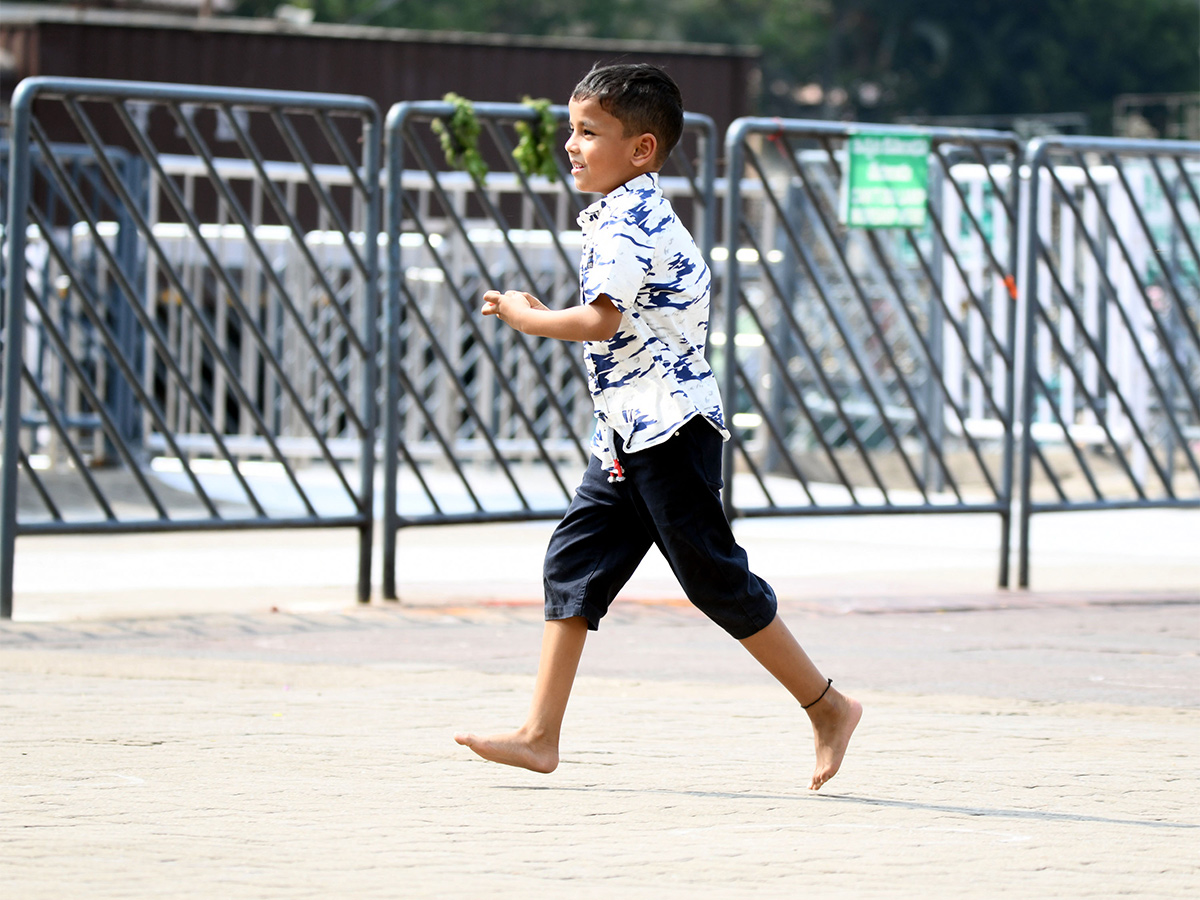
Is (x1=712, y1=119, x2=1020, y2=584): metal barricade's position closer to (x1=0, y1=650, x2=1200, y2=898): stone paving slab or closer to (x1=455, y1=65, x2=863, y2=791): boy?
(x1=0, y1=650, x2=1200, y2=898): stone paving slab

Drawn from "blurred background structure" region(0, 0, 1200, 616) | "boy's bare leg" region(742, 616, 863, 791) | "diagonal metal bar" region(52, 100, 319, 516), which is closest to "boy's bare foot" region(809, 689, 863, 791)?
"boy's bare leg" region(742, 616, 863, 791)

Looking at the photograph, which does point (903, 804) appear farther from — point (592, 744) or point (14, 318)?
point (14, 318)

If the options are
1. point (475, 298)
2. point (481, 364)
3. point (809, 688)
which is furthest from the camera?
point (475, 298)

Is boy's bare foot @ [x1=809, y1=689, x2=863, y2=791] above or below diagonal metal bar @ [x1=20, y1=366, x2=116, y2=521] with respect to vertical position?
above

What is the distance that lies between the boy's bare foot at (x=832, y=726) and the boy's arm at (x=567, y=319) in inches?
37.8

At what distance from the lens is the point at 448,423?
14.1 metres

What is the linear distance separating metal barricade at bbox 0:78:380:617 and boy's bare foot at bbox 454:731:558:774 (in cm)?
275

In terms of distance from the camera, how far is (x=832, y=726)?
440 cm

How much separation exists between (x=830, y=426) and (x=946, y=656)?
11393 mm

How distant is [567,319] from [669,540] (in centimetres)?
55

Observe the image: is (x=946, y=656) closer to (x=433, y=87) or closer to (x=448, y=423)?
(x=448, y=423)

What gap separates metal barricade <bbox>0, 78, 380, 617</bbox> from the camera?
677 cm

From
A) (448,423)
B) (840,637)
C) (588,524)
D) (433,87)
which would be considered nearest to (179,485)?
(448,423)

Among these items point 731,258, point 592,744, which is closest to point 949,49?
point 731,258
